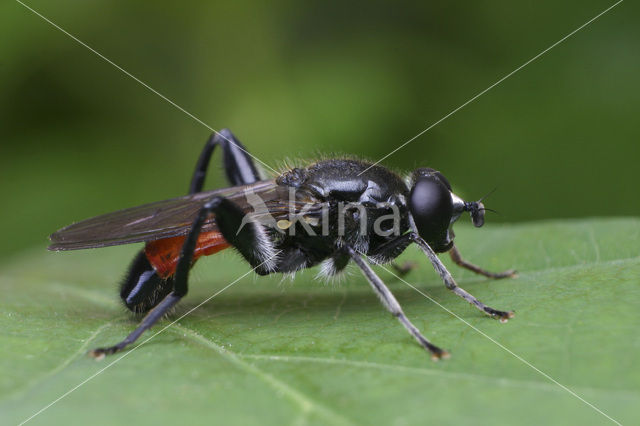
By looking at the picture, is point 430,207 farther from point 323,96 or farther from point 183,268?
point 323,96

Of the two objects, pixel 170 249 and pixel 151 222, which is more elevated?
pixel 151 222

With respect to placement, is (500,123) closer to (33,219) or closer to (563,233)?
(563,233)

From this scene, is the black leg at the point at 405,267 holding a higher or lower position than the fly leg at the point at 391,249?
lower

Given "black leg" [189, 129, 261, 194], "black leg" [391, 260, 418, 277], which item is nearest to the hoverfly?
"black leg" [391, 260, 418, 277]

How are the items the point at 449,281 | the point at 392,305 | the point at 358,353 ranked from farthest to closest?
the point at 449,281
the point at 392,305
the point at 358,353

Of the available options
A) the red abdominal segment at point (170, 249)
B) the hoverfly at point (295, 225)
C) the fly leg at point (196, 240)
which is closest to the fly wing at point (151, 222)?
the hoverfly at point (295, 225)

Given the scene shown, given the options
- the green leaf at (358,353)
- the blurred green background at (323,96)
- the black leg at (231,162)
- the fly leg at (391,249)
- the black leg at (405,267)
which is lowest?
the green leaf at (358,353)

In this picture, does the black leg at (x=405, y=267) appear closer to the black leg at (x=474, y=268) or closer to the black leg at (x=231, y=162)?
the black leg at (x=474, y=268)

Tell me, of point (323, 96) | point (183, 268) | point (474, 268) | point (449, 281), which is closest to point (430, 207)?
point (449, 281)
